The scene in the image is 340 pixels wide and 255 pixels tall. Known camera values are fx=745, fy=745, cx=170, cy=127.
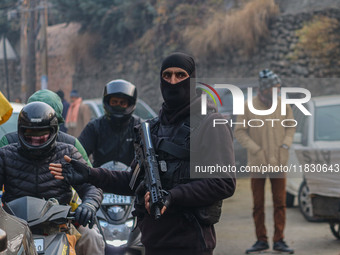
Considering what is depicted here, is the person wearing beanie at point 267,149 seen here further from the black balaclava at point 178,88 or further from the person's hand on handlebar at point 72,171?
the person's hand on handlebar at point 72,171

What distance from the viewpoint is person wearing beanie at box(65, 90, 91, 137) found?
1332 cm

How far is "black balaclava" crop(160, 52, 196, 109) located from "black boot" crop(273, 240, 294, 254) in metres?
4.50

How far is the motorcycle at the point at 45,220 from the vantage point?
409 centimetres

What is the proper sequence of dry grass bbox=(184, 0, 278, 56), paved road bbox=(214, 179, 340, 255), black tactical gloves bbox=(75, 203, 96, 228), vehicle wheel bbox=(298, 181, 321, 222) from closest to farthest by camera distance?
1. black tactical gloves bbox=(75, 203, 96, 228)
2. paved road bbox=(214, 179, 340, 255)
3. vehicle wheel bbox=(298, 181, 321, 222)
4. dry grass bbox=(184, 0, 278, 56)

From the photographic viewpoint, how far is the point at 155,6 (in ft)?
90.5

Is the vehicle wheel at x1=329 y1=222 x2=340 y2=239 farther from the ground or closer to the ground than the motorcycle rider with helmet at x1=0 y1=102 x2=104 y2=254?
closer to the ground

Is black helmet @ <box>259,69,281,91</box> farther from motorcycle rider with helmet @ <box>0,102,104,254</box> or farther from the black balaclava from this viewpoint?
the black balaclava

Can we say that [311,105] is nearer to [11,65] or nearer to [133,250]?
[133,250]

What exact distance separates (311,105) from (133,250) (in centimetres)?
536

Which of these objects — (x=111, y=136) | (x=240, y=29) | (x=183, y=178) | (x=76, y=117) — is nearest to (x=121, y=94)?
(x=111, y=136)

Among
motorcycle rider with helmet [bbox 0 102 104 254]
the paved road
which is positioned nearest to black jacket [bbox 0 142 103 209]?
motorcycle rider with helmet [bbox 0 102 104 254]

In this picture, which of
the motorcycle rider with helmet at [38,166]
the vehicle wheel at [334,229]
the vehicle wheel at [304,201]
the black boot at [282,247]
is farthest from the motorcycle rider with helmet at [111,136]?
the vehicle wheel at [304,201]

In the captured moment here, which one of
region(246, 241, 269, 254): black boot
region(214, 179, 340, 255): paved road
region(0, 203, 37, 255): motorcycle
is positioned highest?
region(0, 203, 37, 255): motorcycle

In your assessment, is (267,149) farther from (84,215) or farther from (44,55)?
(44,55)
